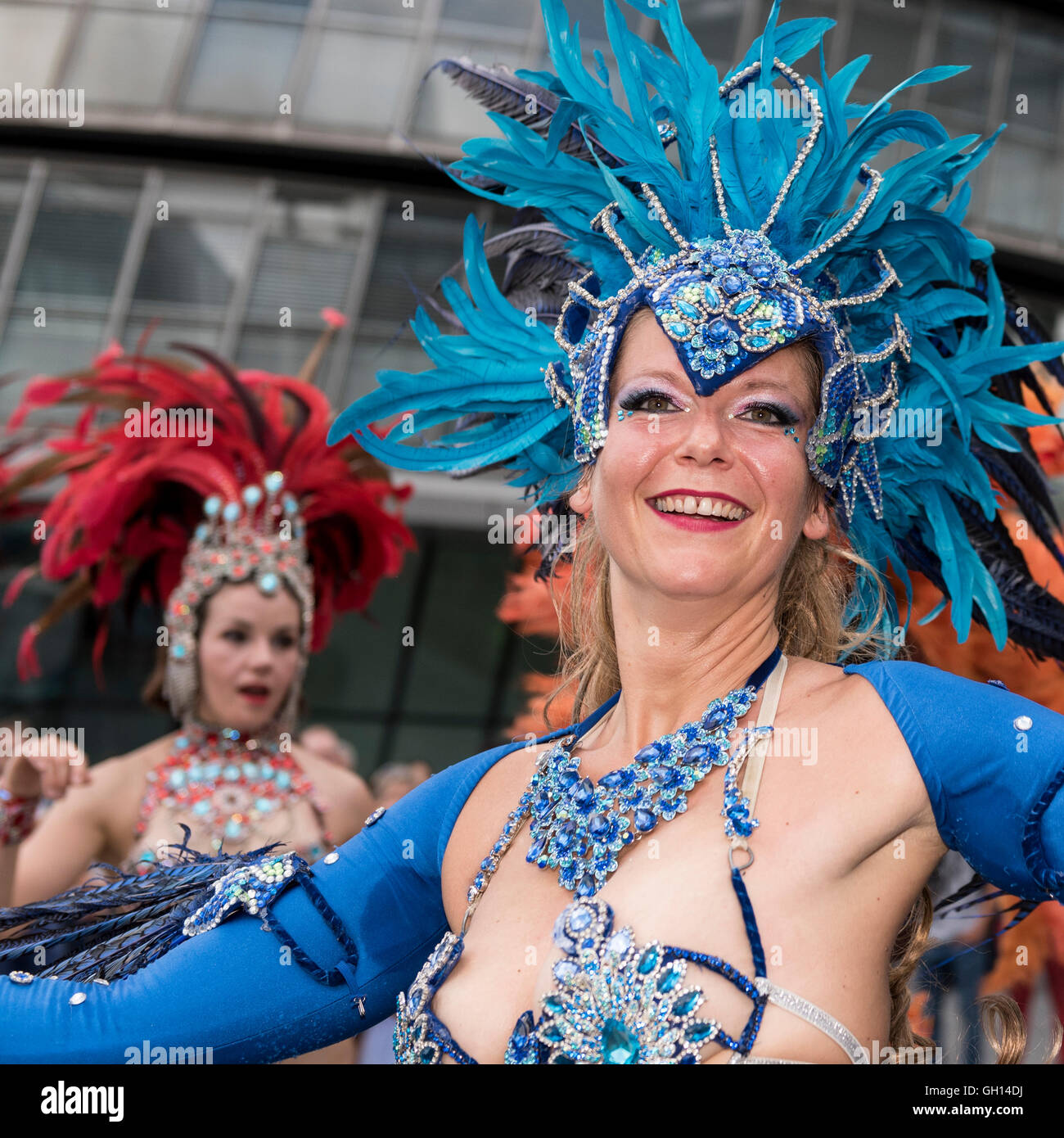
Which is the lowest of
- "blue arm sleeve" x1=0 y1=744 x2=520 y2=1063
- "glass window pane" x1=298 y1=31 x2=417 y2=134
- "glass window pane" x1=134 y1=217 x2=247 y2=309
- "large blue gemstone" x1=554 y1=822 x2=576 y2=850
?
"blue arm sleeve" x1=0 y1=744 x2=520 y2=1063

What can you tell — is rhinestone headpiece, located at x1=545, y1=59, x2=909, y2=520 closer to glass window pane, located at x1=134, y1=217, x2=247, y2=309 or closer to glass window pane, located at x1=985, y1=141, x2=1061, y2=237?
glass window pane, located at x1=134, y1=217, x2=247, y2=309

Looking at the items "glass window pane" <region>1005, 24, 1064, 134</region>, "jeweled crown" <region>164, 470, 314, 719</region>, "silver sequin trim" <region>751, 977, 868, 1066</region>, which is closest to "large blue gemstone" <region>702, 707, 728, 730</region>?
"silver sequin trim" <region>751, 977, 868, 1066</region>

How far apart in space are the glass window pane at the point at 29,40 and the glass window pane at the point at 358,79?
2.37m

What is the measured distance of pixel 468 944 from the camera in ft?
5.63

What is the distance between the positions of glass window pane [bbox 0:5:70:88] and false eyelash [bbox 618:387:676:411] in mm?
10975

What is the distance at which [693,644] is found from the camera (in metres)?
1.78

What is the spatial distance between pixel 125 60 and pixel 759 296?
35.3 ft

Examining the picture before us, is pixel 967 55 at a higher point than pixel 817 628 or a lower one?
higher

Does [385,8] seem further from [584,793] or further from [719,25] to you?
[584,793]

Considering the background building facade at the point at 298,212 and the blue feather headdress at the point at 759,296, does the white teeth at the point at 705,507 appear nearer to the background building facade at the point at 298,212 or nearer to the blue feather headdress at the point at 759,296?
the blue feather headdress at the point at 759,296

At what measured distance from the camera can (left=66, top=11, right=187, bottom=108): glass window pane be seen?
10914mm

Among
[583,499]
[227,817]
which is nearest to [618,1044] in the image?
[583,499]
